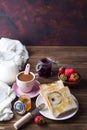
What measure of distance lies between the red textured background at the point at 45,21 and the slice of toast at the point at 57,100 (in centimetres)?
65

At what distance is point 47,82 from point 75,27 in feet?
1.87

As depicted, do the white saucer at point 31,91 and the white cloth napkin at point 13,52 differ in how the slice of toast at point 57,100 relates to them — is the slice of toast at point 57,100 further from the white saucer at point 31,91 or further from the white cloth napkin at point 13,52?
the white cloth napkin at point 13,52

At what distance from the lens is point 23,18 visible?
1.75 metres

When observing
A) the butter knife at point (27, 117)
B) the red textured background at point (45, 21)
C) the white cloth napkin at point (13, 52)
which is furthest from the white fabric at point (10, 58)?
the butter knife at point (27, 117)

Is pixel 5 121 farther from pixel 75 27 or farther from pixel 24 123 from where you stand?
pixel 75 27

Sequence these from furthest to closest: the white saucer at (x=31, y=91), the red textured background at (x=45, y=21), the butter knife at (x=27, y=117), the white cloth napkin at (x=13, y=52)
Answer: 1. the red textured background at (x=45, y=21)
2. the white cloth napkin at (x=13, y=52)
3. the white saucer at (x=31, y=91)
4. the butter knife at (x=27, y=117)

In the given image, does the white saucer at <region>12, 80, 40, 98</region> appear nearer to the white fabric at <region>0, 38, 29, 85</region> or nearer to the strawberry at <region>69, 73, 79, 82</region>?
the white fabric at <region>0, 38, 29, 85</region>

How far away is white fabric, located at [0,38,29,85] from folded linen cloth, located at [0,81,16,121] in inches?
2.0

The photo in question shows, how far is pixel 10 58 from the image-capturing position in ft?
5.00

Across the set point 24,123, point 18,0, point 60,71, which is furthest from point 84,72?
point 18,0

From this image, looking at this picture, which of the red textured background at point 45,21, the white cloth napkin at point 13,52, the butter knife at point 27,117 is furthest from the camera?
the red textured background at point 45,21

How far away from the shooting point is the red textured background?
67.0 inches

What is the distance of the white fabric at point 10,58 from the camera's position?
4.34ft

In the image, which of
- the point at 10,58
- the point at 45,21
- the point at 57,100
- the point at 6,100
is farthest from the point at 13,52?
the point at 57,100
